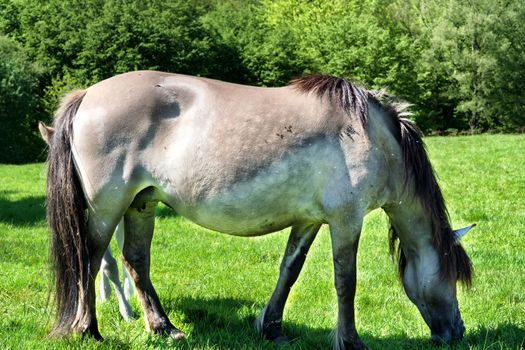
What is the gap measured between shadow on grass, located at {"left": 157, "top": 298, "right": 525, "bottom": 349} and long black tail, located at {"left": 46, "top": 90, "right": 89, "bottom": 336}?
2.89 ft

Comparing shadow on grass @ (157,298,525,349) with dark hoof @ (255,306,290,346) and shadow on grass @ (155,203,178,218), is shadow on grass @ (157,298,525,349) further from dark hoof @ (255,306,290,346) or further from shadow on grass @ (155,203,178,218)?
shadow on grass @ (155,203,178,218)

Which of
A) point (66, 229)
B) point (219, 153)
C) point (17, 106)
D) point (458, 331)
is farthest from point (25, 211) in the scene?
point (17, 106)

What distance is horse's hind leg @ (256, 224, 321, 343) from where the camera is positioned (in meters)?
4.58

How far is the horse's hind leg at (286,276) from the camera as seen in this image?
15.0ft

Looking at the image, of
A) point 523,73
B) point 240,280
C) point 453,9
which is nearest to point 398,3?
point 453,9

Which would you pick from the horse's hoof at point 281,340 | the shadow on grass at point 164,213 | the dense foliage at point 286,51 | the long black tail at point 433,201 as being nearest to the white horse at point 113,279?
the horse's hoof at point 281,340

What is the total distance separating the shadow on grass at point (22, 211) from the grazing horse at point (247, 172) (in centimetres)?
753

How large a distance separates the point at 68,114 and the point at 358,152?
214 centimetres

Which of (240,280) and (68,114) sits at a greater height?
(68,114)

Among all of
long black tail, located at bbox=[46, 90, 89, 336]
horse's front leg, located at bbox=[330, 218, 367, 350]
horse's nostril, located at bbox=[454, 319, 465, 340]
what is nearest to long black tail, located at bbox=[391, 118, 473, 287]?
horse's nostril, located at bbox=[454, 319, 465, 340]

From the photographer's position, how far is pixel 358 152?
3.95 meters

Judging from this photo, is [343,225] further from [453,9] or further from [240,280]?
[453,9]

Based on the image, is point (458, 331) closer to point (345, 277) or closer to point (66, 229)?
point (345, 277)

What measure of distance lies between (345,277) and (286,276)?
667 mm
